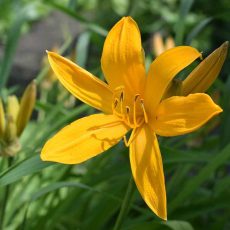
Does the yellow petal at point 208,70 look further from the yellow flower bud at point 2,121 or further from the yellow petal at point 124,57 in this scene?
the yellow flower bud at point 2,121

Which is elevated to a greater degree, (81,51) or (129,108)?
(129,108)

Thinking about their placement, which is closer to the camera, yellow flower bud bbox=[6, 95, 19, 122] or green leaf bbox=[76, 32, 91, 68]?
yellow flower bud bbox=[6, 95, 19, 122]

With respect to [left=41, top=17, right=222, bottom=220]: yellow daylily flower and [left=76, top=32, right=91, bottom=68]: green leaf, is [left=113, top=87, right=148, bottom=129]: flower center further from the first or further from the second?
[left=76, top=32, right=91, bottom=68]: green leaf

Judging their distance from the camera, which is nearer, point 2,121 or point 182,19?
point 2,121

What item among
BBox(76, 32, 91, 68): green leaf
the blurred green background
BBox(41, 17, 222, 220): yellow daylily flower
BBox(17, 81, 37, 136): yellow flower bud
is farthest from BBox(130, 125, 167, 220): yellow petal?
BBox(76, 32, 91, 68): green leaf

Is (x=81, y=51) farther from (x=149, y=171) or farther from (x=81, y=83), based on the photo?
(x=149, y=171)

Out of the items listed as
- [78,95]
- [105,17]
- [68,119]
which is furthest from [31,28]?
[78,95]

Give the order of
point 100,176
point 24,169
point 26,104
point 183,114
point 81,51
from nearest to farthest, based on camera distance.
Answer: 1. point 183,114
2. point 24,169
3. point 26,104
4. point 100,176
5. point 81,51

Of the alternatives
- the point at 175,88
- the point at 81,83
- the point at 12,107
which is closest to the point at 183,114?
the point at 175,88
